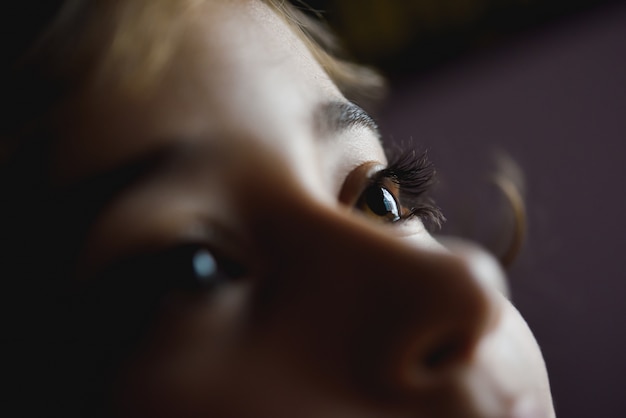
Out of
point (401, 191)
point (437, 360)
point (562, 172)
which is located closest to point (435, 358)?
point (437, 360)

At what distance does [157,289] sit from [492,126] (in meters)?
0.78

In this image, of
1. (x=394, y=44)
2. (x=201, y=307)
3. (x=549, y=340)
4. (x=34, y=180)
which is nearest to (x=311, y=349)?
(x=201, y=307)

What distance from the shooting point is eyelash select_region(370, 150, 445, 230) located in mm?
519

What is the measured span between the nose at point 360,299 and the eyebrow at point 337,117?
6cm

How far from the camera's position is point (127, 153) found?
0.37 metres

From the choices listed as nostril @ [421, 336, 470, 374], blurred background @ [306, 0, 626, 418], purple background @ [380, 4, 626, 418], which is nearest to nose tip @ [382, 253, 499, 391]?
nostril @ [421, 336, 470, 374]

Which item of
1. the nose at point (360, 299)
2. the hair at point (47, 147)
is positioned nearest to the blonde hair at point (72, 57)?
the hair at point (47, 147)

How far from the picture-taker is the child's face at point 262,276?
35cm

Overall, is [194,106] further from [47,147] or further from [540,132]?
[540,132]

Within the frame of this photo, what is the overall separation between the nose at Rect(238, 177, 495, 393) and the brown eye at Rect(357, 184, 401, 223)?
91 mm

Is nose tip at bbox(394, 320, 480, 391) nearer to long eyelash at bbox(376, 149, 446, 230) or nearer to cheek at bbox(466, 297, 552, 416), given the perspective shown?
cheek at bbox(466, 297, 552, 416)

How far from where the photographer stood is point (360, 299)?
0.36 meters

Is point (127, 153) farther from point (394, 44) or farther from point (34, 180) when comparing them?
point (394, 44)

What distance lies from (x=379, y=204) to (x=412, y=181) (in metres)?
0.07
